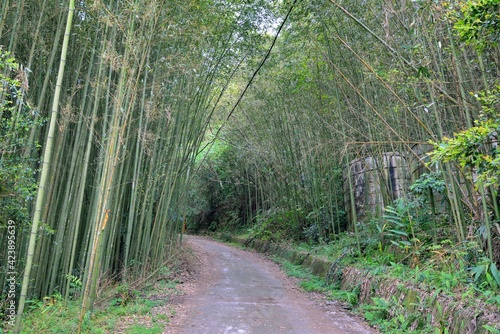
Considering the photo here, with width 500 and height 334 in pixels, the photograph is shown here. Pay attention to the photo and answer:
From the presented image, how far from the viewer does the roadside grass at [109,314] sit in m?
3.39

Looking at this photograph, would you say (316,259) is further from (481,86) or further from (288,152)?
(481,86)

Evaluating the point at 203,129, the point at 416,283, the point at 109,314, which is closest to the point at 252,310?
the point at 109,314

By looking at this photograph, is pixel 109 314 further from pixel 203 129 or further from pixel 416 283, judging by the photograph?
pixel 203 129

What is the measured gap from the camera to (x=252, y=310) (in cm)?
426

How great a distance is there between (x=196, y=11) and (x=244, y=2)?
41.3 inches

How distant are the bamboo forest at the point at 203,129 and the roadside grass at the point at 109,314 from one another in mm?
44

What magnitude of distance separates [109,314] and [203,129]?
11.8ft

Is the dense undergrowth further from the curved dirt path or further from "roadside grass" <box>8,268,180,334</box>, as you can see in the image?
the curved dirt path

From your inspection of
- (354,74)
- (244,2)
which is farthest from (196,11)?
(354,74)

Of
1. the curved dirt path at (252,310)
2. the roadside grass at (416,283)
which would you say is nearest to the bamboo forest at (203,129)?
the roadside grass at (416,283)

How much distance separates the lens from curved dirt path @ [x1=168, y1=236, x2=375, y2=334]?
12.0 ft

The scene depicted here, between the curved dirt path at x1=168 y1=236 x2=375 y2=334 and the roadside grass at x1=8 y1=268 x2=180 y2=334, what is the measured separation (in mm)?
246

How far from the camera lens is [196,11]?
509cm

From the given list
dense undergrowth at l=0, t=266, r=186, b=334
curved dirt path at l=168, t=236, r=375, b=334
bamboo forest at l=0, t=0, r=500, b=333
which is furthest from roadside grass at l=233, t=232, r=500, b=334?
dense undergrowth at l=0, t=266, r=186, b=334
